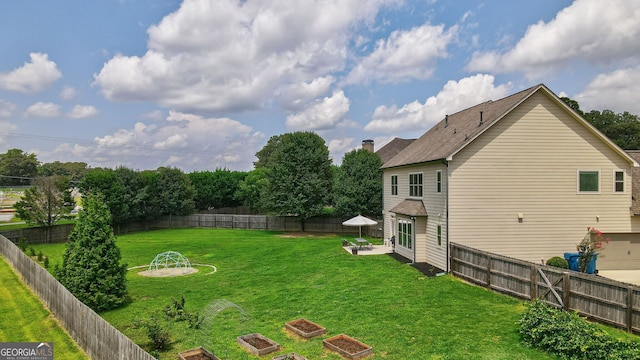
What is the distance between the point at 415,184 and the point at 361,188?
513 inches

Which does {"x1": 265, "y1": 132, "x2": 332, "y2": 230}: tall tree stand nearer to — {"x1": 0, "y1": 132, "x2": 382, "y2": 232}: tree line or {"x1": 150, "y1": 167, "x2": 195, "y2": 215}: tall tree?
{"x1": 0, "y1": 132, "x2": 382, "y2": 232}: tree line

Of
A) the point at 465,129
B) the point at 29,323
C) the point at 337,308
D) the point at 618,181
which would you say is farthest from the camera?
the point at 465,129

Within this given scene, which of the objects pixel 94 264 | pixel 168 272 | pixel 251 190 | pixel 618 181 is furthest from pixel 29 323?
pixel 251 190

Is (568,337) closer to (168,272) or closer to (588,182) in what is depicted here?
(588,182)

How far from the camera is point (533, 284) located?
13.6 m

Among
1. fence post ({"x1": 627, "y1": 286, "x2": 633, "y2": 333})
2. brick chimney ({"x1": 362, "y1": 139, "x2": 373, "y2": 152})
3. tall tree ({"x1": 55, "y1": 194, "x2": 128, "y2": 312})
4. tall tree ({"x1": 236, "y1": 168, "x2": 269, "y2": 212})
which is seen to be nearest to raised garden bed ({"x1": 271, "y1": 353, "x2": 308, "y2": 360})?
fence post ({"x1": 627, "y1": 286, "x2": 633, "y2": 333})

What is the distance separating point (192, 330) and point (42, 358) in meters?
3.89

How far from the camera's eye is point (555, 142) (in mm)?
19344

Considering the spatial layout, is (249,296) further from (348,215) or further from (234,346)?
(348,215)

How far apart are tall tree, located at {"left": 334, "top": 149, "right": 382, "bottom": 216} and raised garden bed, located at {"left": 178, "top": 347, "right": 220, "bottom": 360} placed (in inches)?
1035

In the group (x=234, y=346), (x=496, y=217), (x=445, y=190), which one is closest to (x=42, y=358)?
(x=234, y=346)

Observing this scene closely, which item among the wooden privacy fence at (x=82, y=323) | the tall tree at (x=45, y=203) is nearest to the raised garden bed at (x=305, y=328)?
the wooden privacy fence at (x=82, y=323)

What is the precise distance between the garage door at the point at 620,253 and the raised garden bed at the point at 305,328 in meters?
15.8

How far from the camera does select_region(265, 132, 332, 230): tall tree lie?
38312 mm
